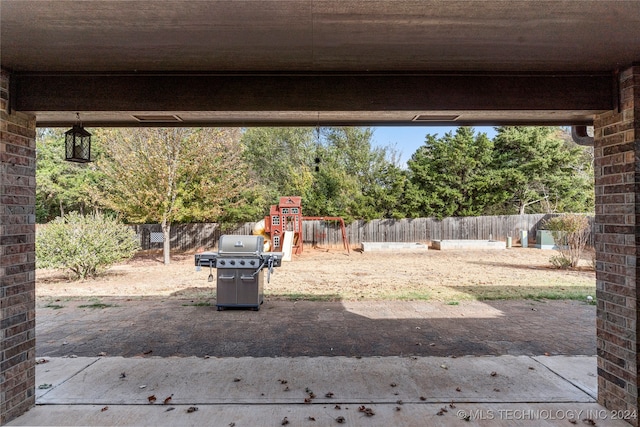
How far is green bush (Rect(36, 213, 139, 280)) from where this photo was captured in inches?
343

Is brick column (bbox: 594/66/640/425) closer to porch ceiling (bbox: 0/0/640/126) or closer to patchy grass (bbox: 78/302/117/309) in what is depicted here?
porch ceiling (bbox: 0/0/640/126)

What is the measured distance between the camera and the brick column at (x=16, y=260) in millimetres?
2600

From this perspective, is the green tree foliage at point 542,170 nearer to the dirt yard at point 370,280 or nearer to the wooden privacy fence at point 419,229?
the wooden privacy fence at point 419,229

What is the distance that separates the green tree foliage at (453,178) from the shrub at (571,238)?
7982mm

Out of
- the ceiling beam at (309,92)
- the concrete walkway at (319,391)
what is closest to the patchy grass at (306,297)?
the concrete walkway at (319,391)

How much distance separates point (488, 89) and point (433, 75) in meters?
0.45

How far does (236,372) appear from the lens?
3570 mm

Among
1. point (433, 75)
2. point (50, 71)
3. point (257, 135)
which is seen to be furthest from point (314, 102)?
point (257, 135)

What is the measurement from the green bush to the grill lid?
4.93 m

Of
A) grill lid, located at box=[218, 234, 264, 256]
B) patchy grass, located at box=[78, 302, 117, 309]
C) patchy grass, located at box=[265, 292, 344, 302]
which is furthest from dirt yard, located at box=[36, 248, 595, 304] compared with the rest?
grill lid, located at box=[218, 234, 264, 256]

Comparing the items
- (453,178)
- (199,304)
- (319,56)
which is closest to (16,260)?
(319,56)

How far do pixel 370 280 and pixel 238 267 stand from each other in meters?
4.31

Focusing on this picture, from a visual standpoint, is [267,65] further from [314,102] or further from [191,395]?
[191,395]

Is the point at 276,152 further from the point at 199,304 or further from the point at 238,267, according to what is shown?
the point at 238,267
